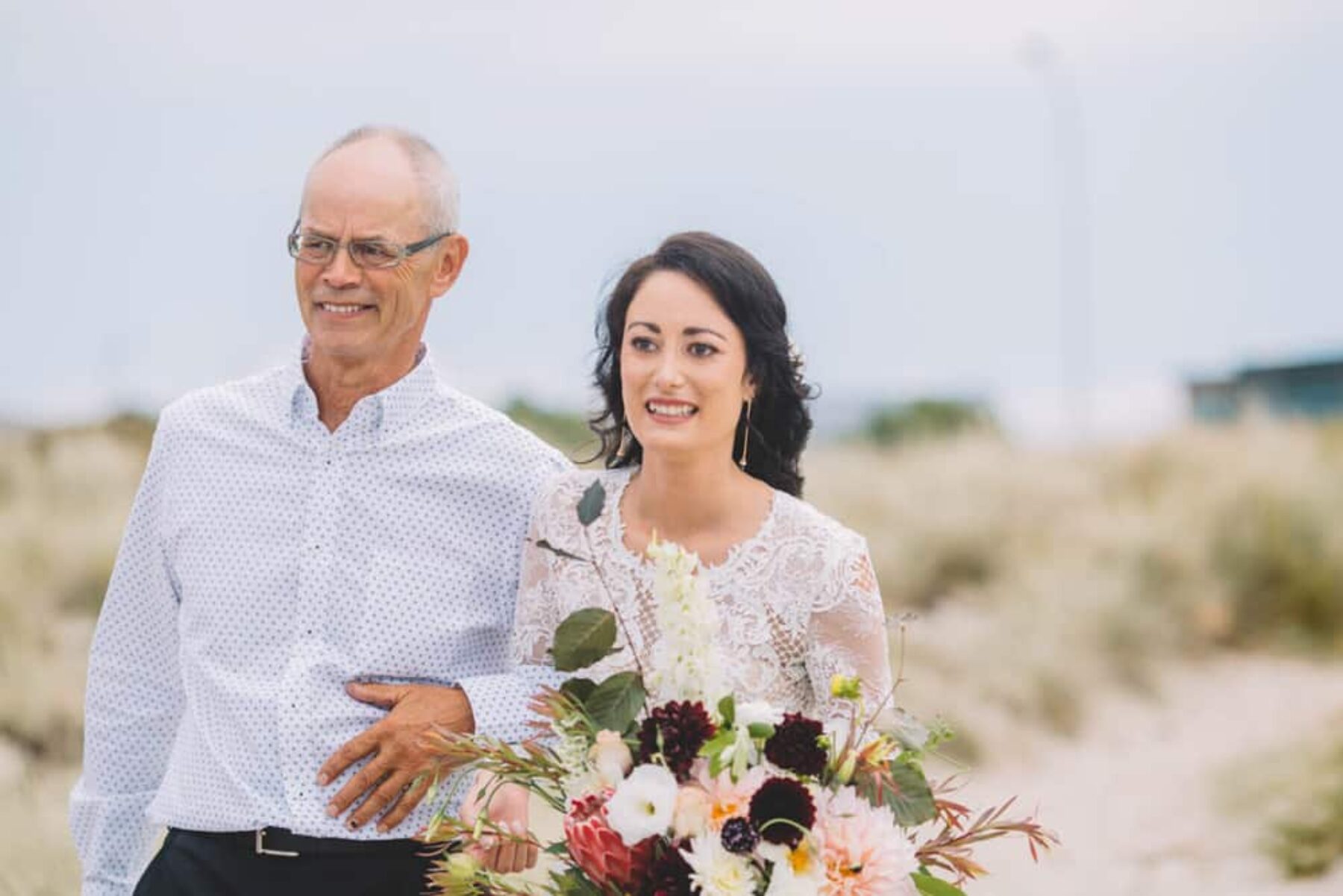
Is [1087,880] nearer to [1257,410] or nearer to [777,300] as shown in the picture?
[777,300]

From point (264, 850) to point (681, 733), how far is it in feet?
3.54

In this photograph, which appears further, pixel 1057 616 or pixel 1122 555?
pixel 1122 555

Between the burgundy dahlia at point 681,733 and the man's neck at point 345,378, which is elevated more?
the man's neck at point 345,378

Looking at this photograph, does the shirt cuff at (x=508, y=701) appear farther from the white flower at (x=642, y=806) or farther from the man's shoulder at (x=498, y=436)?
the white flower at (x=642, y=806)

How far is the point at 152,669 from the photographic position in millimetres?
3504

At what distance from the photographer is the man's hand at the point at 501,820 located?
2600 millimetres

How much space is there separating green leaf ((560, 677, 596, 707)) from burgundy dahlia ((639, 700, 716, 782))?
20 centimetres

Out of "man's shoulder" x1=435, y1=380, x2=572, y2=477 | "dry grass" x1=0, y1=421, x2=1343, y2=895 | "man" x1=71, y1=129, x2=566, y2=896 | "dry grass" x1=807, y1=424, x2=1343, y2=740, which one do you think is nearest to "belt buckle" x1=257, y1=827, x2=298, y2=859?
"man" x1=71, y1=129, x2=566, y2=896

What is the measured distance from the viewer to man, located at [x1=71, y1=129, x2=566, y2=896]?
307 centimetres

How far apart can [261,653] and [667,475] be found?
84 centimetres

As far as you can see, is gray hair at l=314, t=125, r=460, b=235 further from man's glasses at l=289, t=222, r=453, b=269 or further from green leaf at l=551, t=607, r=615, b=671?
green leaf at l=551, t=607, r=615, b=671

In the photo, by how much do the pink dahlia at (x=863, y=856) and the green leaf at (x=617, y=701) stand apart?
323mm

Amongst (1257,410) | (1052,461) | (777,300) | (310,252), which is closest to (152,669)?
(310,252)

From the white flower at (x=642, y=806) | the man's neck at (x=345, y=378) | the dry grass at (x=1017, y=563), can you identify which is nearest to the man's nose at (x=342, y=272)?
the man's neck at (x=345, y=378)
